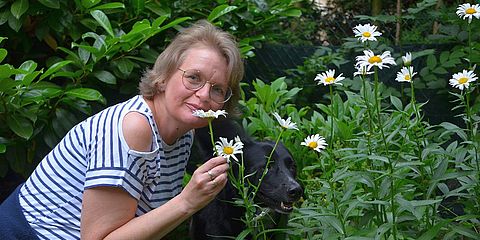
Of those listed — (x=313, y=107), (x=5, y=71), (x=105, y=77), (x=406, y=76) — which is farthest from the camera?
(x=313, y=107)

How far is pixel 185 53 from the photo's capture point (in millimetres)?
2752

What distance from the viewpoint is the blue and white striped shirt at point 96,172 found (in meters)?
2.57

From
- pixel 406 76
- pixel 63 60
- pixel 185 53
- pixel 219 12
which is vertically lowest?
pixel 63 60

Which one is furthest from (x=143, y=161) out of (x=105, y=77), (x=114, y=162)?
(x=105, y=77)

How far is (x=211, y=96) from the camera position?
2688 mm


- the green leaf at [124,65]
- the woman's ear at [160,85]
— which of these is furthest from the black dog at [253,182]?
the green leaf at [124,65]

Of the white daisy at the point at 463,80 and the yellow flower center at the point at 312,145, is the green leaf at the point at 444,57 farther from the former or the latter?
the yellow flower center at the point at 312,145

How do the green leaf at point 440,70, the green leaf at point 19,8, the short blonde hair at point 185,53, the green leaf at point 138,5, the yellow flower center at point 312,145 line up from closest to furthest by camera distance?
the yellow flower center at point 312,145 → the short blonde hair at point 185,53 → the green leaf at point 19,8 → the green leaf at point 138,5 → the green leaf at point 440,70

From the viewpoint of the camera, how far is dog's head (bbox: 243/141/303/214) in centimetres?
264

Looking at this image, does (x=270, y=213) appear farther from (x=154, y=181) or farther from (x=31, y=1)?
(x=31, y=1)

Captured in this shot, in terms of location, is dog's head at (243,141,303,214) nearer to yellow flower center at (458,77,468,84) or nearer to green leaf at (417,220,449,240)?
green leaf at (417,220,449,240)

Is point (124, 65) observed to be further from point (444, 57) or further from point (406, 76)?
point (444, 57)

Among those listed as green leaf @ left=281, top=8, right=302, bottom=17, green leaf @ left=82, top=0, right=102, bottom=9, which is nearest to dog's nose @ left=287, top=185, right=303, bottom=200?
green leaf @ left=82, top=0, right=102, bottom=9

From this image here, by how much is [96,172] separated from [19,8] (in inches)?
61.2
